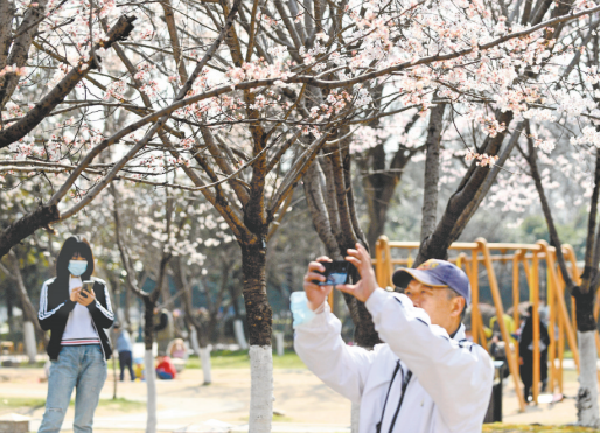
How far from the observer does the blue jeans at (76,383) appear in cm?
528

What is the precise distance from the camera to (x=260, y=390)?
22.0 feet

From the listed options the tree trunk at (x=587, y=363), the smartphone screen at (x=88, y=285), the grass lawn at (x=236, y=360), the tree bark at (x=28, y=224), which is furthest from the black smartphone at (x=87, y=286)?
the grass lawn at (x=236, y=360)

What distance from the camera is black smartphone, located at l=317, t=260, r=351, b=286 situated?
2.25 m

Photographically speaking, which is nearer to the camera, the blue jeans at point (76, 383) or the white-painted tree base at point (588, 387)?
the blue jeans at point (76, 383)

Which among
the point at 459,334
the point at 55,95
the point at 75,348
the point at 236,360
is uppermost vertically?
the point at 55,95

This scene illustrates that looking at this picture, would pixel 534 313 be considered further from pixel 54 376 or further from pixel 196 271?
pixel 196 271

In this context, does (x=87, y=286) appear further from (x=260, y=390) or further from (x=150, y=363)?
(x=150, y=363)

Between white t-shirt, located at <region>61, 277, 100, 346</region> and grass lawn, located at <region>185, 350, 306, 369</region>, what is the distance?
59.8ft

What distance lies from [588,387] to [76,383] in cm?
688

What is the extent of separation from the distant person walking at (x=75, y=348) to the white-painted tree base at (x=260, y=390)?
5.41ft

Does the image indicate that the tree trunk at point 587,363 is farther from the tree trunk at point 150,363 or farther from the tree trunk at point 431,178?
the tree trunk at point 150,363

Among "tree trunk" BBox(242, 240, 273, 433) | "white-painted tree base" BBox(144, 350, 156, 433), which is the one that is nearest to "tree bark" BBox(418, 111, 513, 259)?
"tree trunk" BBox(242, 240, 273, 433)

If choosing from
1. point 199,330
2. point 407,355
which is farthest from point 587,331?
point 199,330

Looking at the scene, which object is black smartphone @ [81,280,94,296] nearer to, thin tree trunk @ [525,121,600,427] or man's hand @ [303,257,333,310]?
man's hand @ [303,257,333,310]
